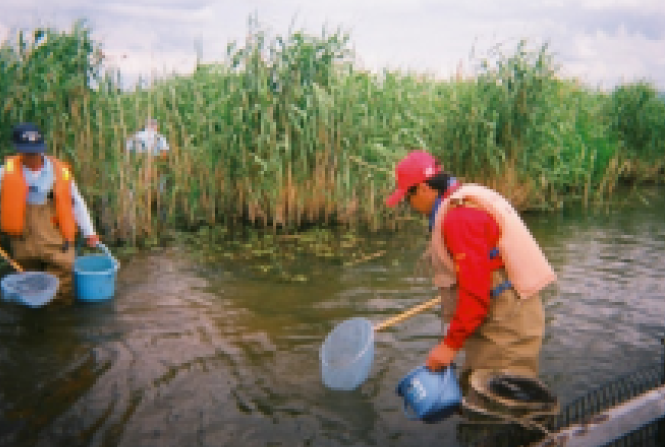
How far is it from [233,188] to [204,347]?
415cm

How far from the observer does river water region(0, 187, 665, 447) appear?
351 centimetres

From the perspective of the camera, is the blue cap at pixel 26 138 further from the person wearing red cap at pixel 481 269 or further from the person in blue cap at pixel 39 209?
the person wearing red cap at pixel 481 269

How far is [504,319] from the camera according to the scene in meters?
3.04

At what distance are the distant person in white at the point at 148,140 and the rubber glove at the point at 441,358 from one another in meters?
5.53

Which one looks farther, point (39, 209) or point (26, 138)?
point (39, 209)

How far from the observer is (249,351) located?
4.64 m

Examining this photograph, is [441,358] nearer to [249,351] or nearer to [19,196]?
[249,351]

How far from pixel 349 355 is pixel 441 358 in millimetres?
774

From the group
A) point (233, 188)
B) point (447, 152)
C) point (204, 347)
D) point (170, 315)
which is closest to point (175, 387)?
point (204, 347)

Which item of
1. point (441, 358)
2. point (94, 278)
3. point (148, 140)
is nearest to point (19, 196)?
point (94, 278)

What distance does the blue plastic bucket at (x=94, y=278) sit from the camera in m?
5.40

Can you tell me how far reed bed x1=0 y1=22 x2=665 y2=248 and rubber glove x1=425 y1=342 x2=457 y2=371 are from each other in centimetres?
456

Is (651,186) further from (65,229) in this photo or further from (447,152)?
(65,229)

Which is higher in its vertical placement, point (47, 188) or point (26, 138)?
point (26, 138)
